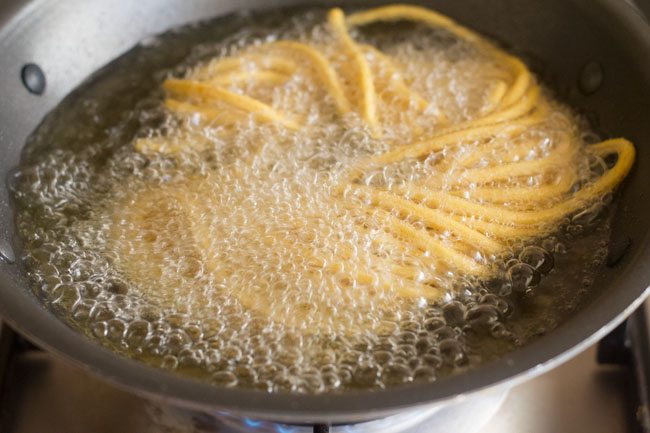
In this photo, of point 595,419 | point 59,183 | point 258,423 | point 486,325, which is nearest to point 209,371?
point 258,423

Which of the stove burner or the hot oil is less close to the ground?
the hot oil

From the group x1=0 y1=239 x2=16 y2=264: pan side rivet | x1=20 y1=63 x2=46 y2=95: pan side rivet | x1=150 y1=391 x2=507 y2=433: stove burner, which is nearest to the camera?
x1=150 y1=391 x2=507 y2=433: stove burner

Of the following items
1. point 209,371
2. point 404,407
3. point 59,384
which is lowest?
point 59,384

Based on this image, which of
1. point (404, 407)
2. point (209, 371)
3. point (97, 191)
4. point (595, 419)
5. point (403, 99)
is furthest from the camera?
point (403, 99)

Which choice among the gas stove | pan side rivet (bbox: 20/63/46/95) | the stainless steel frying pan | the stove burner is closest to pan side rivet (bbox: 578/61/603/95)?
the stainless steel frying pan

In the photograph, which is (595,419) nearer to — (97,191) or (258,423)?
(258,423)

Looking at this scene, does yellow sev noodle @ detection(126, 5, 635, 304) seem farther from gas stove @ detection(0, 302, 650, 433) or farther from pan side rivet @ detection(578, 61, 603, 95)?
gas stove @ detection(0, 302, 650, 433)

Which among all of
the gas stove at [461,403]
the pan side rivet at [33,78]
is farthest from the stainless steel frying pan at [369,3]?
the gas stove at [461,403]
